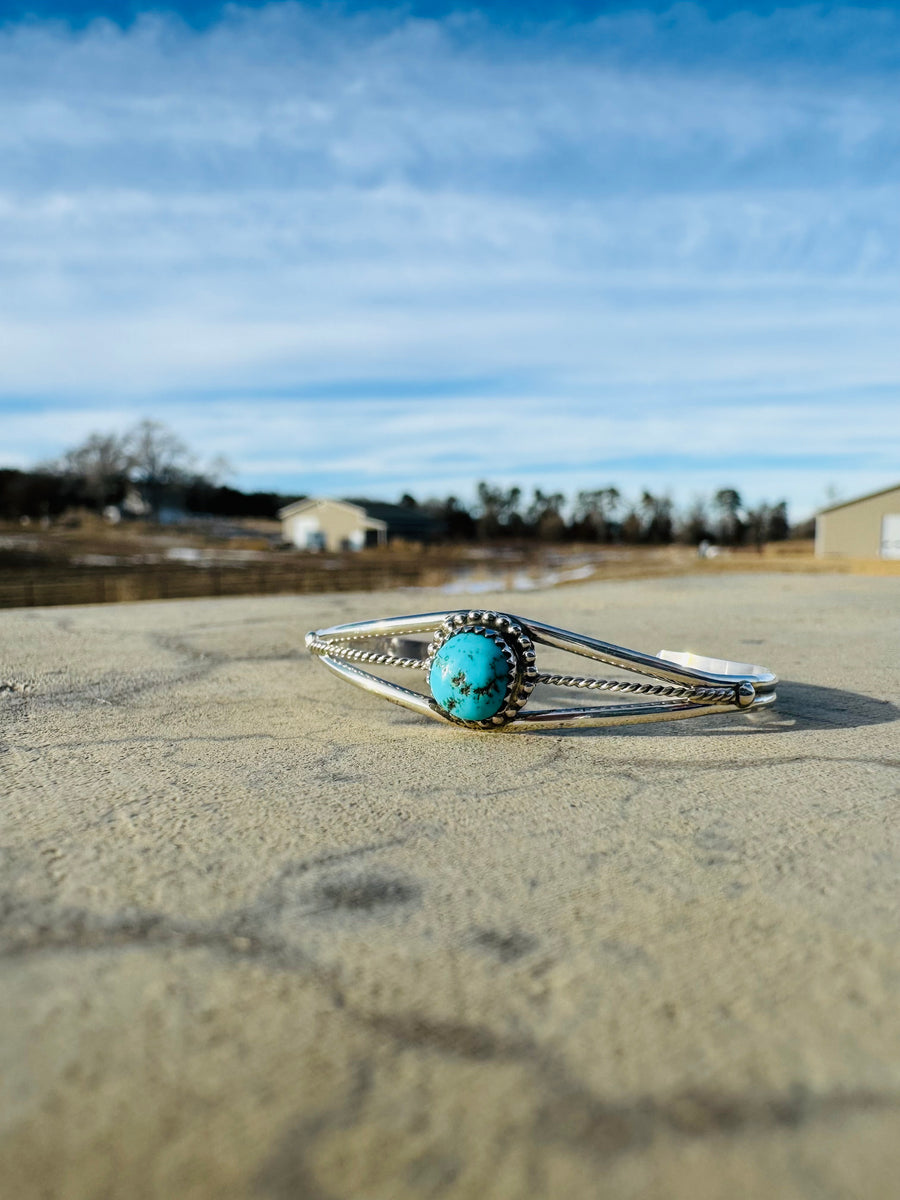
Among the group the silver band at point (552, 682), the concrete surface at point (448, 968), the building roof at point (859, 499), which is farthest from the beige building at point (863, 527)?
the concrete surface at point (448, 968)

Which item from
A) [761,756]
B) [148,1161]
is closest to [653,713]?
[761,756]

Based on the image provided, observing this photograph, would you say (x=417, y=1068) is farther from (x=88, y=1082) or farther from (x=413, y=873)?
(x=413, y=873)

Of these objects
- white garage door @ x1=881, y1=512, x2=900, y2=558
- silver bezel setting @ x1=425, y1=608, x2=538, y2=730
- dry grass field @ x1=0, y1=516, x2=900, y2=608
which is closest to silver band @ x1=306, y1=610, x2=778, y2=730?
silver bezel setting @ x1=425, y1=608, x2=538, y2=730

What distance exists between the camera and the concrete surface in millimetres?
847

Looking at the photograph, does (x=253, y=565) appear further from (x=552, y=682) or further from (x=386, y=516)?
(x=552, y=682)

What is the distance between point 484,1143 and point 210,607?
18.8 feet

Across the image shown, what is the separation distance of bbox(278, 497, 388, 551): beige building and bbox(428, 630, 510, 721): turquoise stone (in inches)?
1941

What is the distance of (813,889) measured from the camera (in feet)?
4.57

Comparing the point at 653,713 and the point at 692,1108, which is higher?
the point at 653,713

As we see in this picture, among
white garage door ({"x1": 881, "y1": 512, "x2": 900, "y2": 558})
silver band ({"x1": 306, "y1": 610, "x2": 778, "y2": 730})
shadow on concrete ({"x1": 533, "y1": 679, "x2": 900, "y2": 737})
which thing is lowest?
shadow on concrete ({"x1": 533, "y1": 679, "x2": 900, "y2": 737})

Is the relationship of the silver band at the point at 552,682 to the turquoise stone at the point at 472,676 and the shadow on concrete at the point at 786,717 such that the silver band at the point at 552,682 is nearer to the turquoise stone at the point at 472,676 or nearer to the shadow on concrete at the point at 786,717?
the turquoise stone at the point at 472,676

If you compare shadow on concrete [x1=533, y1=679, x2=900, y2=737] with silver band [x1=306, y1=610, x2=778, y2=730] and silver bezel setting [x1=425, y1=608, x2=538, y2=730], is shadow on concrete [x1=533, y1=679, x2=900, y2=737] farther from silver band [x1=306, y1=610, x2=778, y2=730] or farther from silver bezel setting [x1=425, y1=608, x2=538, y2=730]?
silver bezel setting [x1=425, y1=608, x2=538, y2=730]

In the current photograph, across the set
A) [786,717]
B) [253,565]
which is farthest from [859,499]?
[786,717]

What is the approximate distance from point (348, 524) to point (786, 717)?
51453mm
